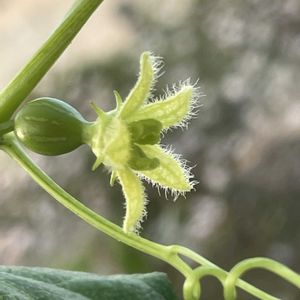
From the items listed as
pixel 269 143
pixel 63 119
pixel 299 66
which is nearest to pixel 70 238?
pixel 269 143

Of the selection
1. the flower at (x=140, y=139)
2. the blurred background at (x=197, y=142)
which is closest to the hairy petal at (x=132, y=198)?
the flower at (x=140, y=139)

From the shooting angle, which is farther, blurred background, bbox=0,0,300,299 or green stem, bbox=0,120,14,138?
blurred background, bbox=0,0,300,299

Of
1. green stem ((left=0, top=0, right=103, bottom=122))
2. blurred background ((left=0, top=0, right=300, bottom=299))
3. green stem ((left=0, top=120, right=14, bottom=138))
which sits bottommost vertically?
green stem ((left=0, top=120, right=14, bottom=138))

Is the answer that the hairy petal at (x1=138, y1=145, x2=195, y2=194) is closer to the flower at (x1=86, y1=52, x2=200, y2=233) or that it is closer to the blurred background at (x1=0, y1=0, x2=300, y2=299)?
the flower at (x1=86, y1=52, x2=200, y2=233)

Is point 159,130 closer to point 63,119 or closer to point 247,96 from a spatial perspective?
point 63,119

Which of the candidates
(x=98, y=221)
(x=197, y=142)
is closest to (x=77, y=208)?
(x=98, y=221)

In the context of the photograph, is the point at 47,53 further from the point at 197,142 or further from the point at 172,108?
the point at 197,142

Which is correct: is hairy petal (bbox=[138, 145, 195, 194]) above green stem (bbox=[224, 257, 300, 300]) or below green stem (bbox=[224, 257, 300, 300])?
above

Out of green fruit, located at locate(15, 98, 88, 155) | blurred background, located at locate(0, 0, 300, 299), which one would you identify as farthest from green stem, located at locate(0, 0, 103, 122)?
blurred background, located at locate(0, 0, 300, 299)
